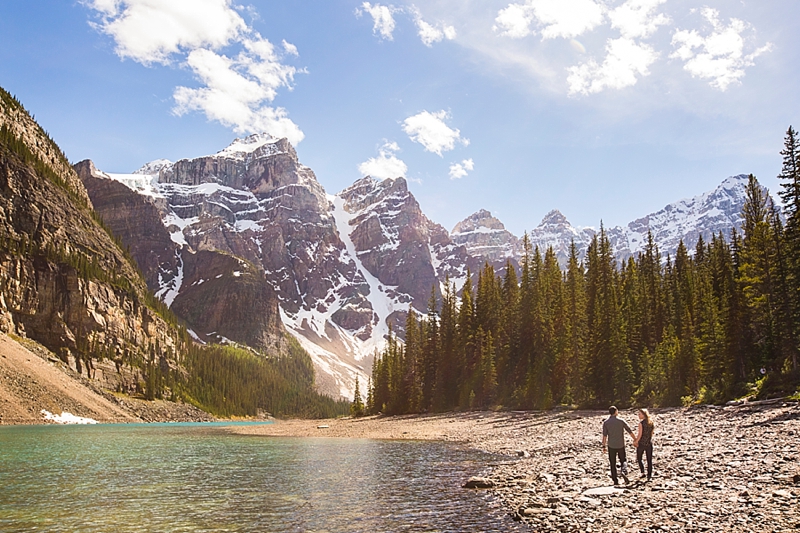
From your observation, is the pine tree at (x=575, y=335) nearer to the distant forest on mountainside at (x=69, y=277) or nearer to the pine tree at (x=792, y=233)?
the pine tree at (x=792, y=233)

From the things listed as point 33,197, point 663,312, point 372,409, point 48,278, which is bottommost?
point 372,409

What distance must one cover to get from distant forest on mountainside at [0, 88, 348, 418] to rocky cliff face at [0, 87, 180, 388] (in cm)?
26

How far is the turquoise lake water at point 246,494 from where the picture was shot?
49.1 feet

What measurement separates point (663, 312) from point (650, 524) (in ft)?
191

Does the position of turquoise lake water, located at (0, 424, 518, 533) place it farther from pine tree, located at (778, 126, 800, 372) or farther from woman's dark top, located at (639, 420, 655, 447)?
pine tree, located at (778, 126, 800, 372)

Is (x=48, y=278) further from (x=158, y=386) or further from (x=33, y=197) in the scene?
(x=158, y=386)

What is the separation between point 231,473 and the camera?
26.2 m

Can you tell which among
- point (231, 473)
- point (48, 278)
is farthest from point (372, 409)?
point (231, 473)

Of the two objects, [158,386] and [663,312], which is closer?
[663,312]

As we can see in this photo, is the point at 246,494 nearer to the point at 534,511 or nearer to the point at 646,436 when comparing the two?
the point at 534,511

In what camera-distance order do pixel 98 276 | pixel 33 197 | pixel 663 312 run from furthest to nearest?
pixel 98 276 < pixel 33 197 < pixel 663 312

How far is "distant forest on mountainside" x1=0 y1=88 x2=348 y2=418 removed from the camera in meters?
121

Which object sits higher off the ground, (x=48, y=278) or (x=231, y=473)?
(x=48, y=278)

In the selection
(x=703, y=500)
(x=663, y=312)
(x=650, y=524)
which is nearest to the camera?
(x=650, y=524)
